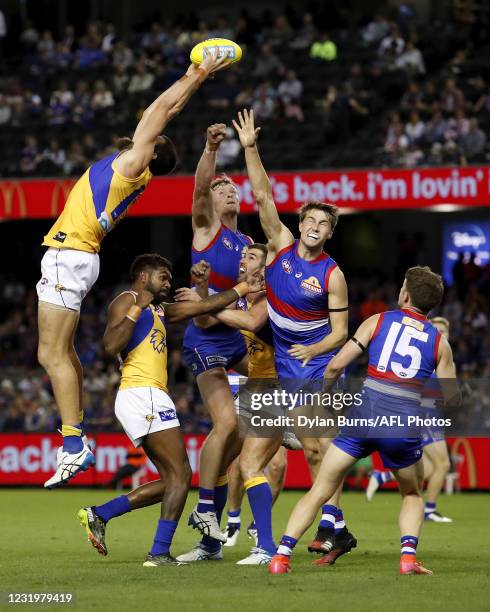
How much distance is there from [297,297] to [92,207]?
1.63 m

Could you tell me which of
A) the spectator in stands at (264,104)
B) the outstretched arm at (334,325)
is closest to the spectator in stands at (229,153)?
the spectator in stands at (264,104)

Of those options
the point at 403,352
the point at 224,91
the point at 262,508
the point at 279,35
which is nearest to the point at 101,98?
the point at 224,91

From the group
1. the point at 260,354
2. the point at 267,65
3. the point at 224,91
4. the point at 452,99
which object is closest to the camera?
the point at 260,354

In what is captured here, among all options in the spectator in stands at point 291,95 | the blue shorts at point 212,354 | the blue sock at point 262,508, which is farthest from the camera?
the spectator in stands at point 291,95

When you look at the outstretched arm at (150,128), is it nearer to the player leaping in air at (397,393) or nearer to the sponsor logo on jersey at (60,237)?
the sponsor logo on jersey at (60,237)

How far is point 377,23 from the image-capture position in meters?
25.6

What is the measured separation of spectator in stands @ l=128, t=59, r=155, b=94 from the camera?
25984 millimetres

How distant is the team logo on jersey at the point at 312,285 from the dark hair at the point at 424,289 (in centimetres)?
90

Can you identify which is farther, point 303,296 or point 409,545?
point 303,296

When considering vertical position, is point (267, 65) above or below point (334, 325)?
above

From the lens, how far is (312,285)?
29.5 ft

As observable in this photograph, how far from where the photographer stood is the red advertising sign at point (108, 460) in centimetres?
1842

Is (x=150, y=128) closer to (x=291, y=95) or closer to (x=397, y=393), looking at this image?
(x=397, y=393)

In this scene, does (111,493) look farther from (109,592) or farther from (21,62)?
(21,62)
